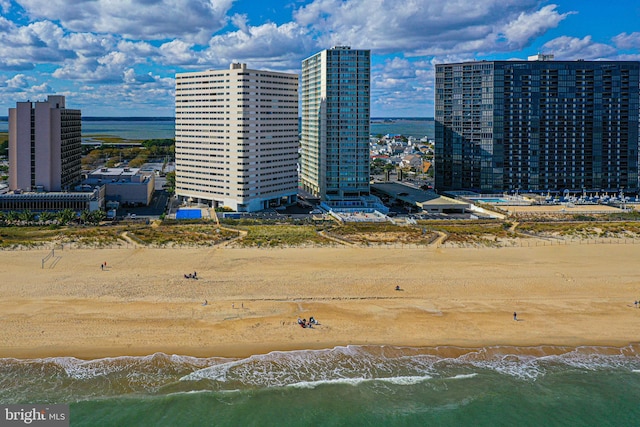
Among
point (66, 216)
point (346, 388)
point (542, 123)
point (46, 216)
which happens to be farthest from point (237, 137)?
point (346, 388)

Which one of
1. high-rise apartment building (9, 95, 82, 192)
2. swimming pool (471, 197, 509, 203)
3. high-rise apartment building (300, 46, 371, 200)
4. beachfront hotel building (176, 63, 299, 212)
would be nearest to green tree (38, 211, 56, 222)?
high-rise apartment building (9, 95, 82, 192)

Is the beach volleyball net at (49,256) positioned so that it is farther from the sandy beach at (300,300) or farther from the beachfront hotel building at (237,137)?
the beachfront hotel building at (237,137)

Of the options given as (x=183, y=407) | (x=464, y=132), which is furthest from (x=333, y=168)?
(x=183, y=407)

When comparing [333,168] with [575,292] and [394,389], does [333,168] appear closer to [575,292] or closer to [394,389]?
[575,292]

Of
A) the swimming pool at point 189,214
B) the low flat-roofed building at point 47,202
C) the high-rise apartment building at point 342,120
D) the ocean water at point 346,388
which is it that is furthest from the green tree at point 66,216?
the ocean water at point 346,388

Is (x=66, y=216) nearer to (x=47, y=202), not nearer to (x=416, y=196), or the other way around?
(x=47, y=202)
